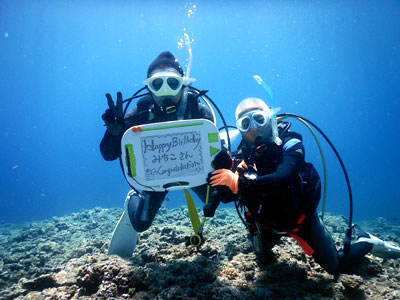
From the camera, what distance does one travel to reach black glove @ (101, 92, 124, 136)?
319cm

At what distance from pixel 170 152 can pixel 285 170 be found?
1504mm

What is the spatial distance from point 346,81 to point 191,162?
118 meters

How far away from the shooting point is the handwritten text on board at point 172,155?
9.07ft

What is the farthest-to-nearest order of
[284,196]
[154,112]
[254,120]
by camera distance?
[154,112], [254,120], [284,196]

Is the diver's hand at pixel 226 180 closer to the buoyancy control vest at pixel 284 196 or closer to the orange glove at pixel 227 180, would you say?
the orange glove at pixel 227 180

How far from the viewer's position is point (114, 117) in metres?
3.26

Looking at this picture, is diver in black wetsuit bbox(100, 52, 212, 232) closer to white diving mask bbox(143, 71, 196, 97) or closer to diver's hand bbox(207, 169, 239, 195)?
white diving mask bbox(143, 71, 196, 97)

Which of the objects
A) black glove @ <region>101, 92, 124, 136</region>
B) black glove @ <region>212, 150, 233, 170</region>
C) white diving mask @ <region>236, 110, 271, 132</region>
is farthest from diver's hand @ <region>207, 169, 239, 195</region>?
black glove @ <region>101, 92, 124, 136</region>

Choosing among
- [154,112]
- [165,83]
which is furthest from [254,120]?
[154,112]

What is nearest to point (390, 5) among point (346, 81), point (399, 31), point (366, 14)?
point (366, 14)

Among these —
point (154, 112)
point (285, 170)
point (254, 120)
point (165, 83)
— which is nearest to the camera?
point (285, 170)

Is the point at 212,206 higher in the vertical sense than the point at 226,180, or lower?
lower

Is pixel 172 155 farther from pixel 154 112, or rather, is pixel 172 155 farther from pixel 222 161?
pixel 154 112

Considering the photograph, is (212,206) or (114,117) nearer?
(212,206)
